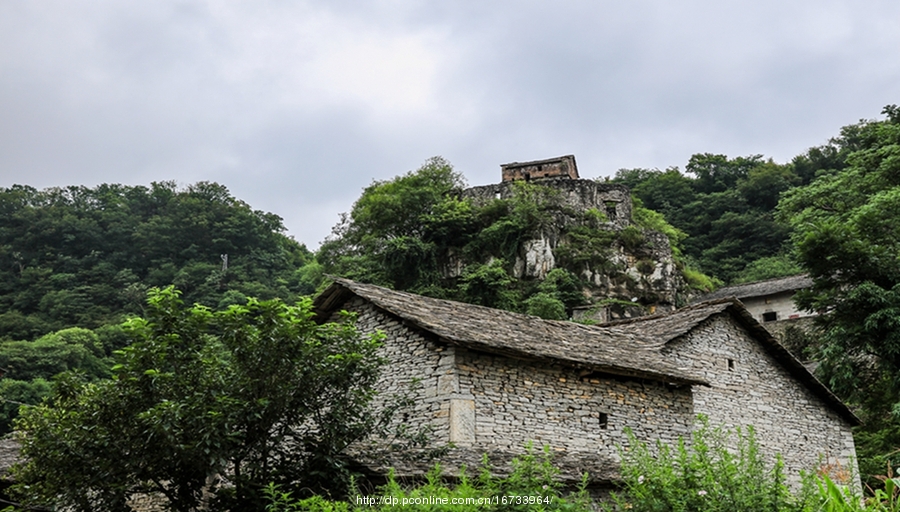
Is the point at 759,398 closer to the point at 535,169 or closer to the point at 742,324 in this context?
the point at 742,324

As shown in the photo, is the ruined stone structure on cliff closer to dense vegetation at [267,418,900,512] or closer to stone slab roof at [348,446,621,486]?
stone slab roof at [348,446,621,486]

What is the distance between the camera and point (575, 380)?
14375mm

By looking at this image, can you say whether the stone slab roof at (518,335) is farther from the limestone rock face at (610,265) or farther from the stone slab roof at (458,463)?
the limestone rock face at (610,265)

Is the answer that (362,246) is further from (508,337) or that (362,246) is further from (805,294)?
(508,337)

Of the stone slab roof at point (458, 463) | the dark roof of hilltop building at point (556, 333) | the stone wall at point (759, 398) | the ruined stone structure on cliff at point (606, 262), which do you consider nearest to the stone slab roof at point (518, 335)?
the dark roof of hilltop building at point (556, 333)

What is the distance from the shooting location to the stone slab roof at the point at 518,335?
13477mm

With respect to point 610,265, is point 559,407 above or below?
below

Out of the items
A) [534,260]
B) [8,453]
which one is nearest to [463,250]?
[534,260]

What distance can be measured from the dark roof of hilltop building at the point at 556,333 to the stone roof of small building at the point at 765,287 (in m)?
23.7

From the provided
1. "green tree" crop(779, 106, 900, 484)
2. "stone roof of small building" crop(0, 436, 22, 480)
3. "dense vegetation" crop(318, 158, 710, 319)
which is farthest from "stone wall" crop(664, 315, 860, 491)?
"dense vegetation" crop(318, 158, 710, 319)

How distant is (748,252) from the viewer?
56.5 m

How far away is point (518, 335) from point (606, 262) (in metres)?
28.7

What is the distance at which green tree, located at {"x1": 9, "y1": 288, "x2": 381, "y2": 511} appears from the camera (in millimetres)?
10586

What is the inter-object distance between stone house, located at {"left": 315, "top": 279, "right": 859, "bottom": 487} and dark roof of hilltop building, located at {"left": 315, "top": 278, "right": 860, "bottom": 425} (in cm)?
4
